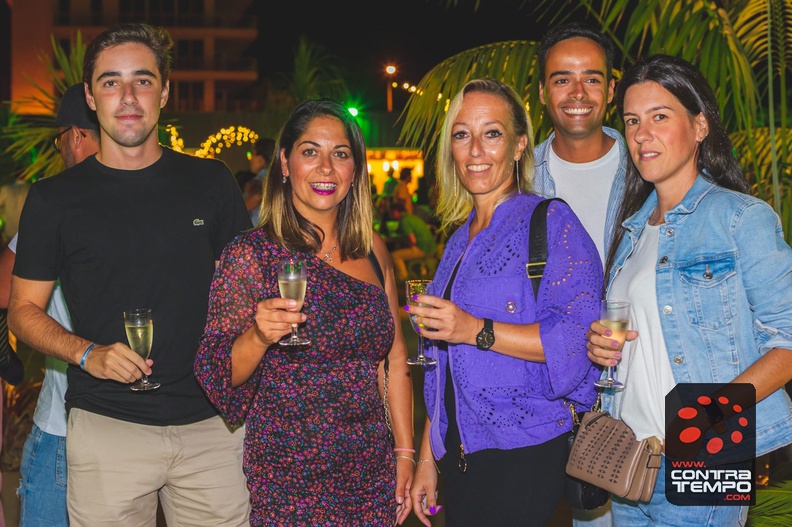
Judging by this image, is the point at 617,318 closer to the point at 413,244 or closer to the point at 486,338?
the point at 486,338

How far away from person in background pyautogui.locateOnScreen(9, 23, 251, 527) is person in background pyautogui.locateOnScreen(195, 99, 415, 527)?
1.08 ft

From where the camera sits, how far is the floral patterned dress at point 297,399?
303 cm

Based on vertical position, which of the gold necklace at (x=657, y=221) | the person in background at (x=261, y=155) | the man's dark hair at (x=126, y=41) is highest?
the person in background at (x=261, y=155)

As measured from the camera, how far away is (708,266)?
2791 millimetres

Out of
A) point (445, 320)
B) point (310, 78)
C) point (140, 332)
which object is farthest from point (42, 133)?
point (310, 78)

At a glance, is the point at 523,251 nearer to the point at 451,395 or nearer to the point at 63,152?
the point at 451,395

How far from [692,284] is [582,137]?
1.28 meters

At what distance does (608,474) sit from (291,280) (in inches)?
46.6

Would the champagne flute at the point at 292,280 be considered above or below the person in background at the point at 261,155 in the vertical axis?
below

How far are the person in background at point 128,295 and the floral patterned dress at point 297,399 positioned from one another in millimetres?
337

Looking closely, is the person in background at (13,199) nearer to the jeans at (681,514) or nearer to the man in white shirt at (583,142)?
the man in white shirt at (583,142)

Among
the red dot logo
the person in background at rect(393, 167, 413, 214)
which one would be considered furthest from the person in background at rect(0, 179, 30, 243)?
the person in background at rect(393, 167, 413, 214)

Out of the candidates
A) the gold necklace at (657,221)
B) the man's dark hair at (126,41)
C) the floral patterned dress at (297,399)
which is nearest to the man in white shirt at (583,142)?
the gold necklace at (657,221)

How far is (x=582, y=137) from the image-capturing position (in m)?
3.91
